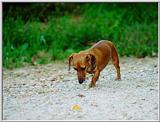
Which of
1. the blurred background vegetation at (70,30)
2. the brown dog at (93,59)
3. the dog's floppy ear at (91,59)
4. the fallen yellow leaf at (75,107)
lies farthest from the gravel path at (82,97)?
the blurred background vegetation at (70,30)

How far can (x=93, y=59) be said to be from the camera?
925 centimetres

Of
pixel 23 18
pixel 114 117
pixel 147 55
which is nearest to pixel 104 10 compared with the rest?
pixel 23 18

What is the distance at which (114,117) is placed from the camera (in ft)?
25.7

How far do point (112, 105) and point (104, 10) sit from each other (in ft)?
28.5

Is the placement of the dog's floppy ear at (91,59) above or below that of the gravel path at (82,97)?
above

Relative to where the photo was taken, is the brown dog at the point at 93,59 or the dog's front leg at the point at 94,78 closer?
the brown dog at the point at 93,59

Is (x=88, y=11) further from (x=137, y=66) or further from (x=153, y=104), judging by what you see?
(x=153, y=104)

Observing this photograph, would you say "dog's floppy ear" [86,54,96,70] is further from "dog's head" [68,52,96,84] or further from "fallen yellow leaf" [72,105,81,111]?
"fallen yellow leaf" [72,105,81,111]

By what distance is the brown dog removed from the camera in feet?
29.7

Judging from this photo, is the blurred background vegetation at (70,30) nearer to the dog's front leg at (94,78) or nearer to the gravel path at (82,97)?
the gravel path at (82,97)

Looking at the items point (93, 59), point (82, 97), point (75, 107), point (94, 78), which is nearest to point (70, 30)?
point (94, 78)

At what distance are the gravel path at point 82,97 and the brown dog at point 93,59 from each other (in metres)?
0.25

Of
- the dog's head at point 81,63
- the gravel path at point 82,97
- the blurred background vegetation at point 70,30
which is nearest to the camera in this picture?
the gravel path at point 82,97

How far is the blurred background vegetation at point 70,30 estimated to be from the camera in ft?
45.1
